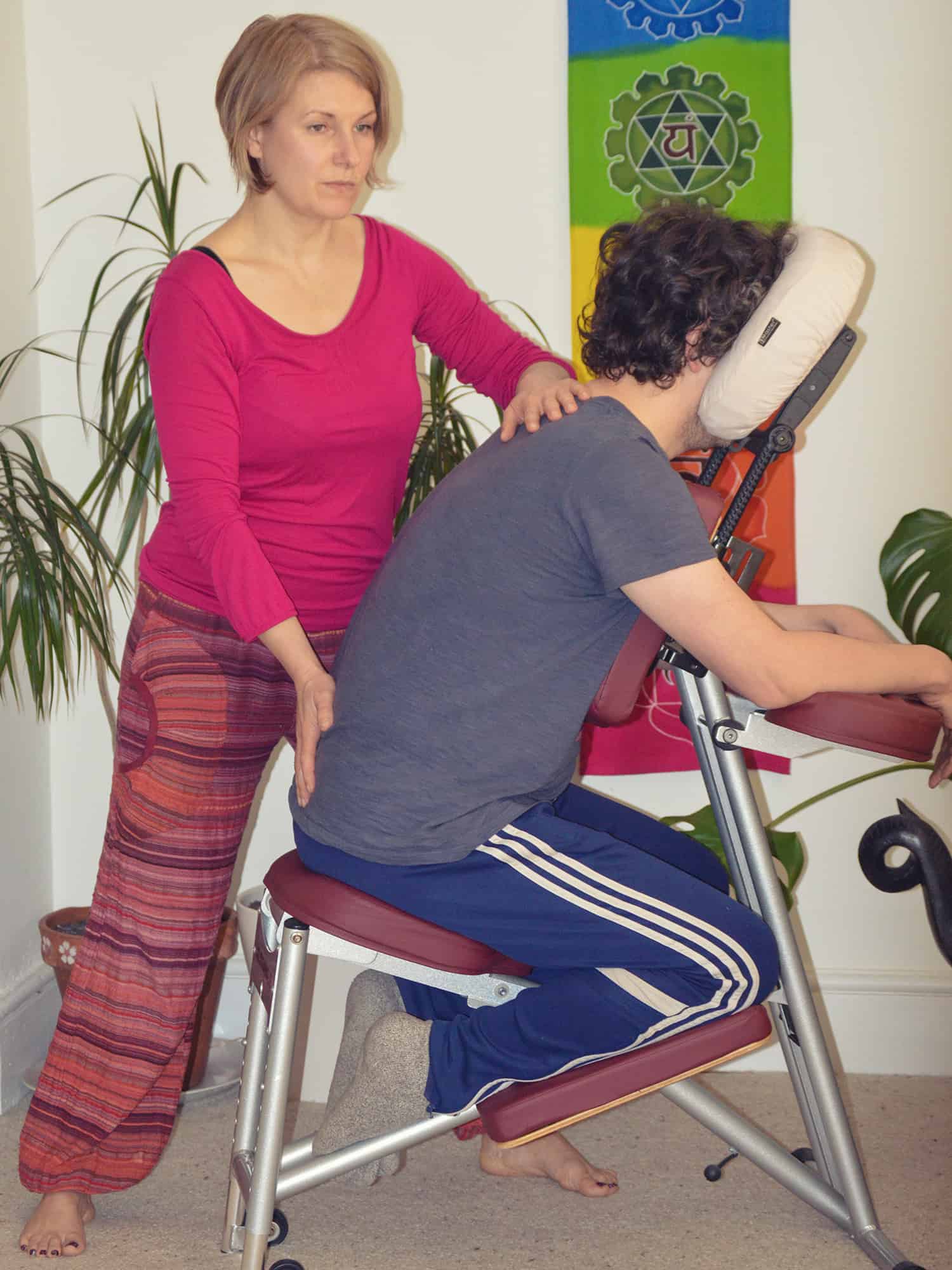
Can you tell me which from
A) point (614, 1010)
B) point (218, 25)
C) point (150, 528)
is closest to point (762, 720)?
point (614, 1010)

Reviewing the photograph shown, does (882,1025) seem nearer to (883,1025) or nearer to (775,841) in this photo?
(883,1025)

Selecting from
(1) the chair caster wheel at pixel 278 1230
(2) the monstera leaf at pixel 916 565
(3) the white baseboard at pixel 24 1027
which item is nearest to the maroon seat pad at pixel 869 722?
(2) the monstera leaf at pixel 916 565

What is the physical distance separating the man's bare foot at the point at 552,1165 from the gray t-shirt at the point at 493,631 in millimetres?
825

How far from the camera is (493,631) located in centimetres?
134

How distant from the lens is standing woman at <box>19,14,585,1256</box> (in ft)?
5.10

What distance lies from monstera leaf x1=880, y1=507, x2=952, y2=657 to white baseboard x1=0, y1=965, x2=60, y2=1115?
171 centimetres

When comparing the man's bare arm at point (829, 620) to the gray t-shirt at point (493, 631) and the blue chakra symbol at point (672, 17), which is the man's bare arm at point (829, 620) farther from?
the blue chakra symbol at point (672, 17)

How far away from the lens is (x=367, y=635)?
142cm

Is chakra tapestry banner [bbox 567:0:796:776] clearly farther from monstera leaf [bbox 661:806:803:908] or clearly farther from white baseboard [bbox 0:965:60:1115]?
white baseboard [bbox 0:965:60:1115]

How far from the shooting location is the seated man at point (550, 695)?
132 centimetres

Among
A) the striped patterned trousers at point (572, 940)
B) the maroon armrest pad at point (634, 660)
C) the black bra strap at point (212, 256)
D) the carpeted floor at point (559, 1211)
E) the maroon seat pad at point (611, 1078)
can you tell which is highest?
the black bra strap at point (212, 256)

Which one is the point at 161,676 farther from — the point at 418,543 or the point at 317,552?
the point at 418,543

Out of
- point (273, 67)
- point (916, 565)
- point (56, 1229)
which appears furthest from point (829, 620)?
point (56, 1229)

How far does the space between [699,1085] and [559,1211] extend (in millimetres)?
432
